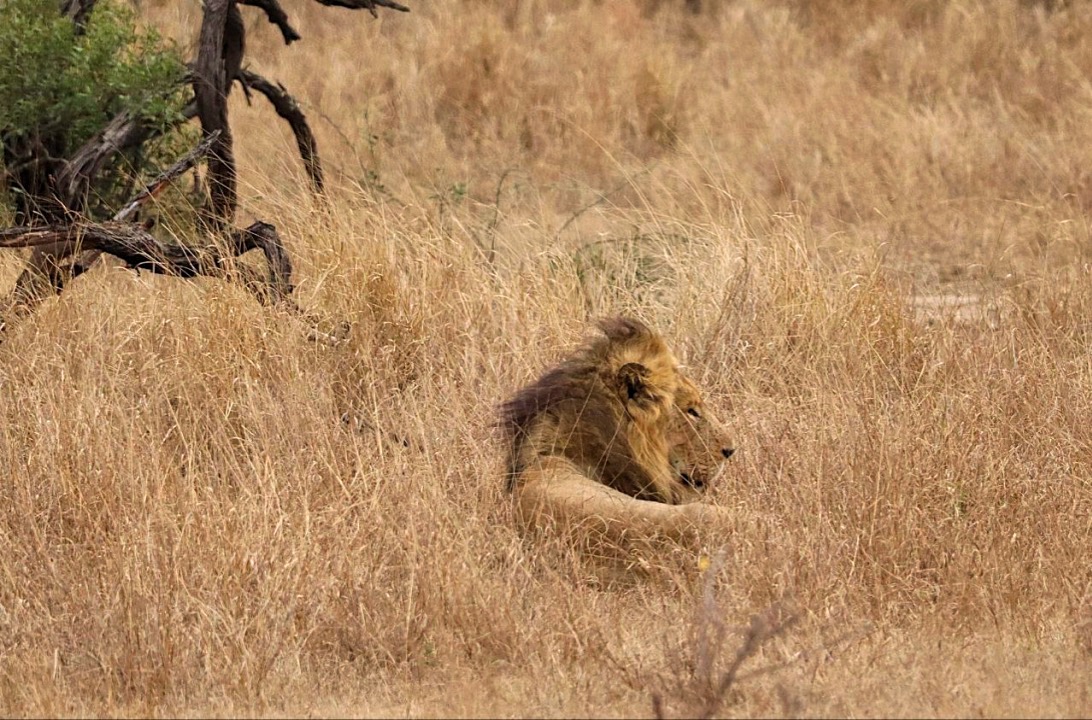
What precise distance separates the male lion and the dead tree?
1.74m

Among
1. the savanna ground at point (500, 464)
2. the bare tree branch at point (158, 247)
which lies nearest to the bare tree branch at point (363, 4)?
the savanna ground at point (500, 464)

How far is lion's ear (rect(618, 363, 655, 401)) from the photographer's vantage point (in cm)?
495

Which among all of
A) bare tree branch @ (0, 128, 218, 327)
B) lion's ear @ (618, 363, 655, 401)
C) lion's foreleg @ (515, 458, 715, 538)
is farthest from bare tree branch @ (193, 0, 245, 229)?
lion's foreleg @ (515, 458, 715, 538)

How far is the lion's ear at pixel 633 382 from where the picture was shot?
16.2ft

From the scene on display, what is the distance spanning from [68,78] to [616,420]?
353cm

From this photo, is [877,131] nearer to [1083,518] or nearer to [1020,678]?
[1083,518]

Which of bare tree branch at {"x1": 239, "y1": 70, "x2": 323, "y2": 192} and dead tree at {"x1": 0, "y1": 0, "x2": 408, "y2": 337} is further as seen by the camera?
bare tree branch at {"x1": 239, "y1": 70, "x2": 323, "y2": 192}

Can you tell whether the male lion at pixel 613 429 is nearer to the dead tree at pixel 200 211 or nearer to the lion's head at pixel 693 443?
the lion's head at pixel 693 443

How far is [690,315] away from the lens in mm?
7008

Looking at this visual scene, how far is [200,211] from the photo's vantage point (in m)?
7.54

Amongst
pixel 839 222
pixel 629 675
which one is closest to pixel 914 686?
pixel 629 675

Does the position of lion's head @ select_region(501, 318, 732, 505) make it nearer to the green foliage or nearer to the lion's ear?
the lion's ear

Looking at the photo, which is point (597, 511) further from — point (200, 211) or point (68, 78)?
point (68, 78)

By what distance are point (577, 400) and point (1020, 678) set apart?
163 cm
